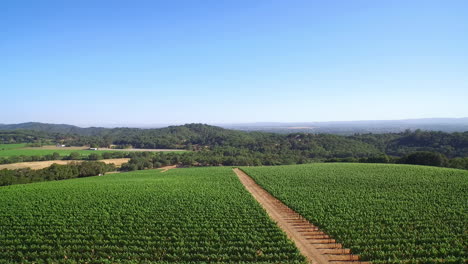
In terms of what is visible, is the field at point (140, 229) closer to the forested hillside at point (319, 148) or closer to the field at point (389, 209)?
the field at point (389, 209)

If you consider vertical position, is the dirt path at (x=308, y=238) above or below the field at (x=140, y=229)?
below

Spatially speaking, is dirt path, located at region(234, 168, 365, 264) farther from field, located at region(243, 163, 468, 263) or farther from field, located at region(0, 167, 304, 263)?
field, located at region(0, 167, 304, 263)

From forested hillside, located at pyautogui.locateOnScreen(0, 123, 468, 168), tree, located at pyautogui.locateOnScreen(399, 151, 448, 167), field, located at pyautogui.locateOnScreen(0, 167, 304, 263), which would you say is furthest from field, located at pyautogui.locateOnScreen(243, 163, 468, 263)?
forested hillside, located at pyautogui.locateOnScreen(0, 123, 468, 168)

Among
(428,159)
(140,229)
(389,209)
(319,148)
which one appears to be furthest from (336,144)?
(140,229)

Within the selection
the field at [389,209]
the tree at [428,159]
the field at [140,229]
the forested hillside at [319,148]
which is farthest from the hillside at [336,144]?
the field at [140,229]

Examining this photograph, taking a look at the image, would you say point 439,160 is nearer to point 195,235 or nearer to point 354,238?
point 354,238

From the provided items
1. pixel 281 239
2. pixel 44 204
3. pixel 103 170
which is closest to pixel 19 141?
pixel 103 170
